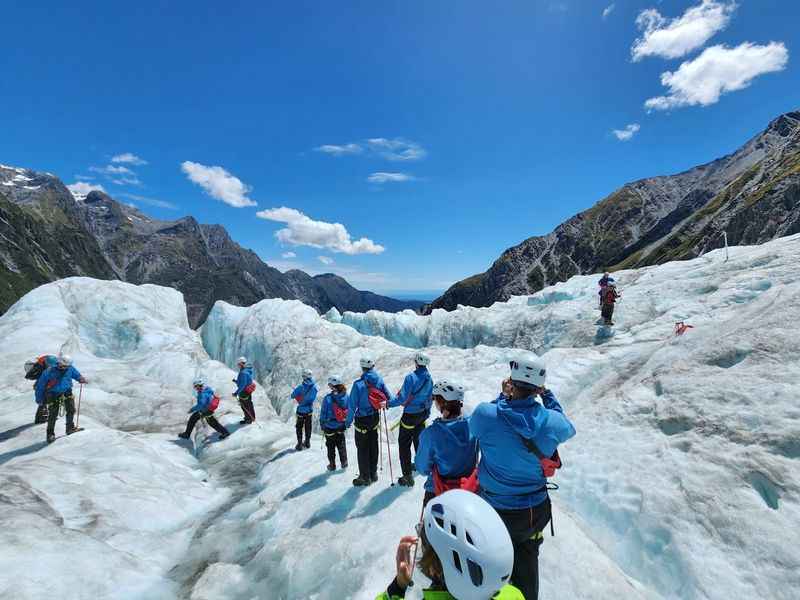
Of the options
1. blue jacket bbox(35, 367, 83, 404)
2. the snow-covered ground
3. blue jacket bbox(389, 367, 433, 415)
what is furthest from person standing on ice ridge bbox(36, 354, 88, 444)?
blue jacket bbox(389, 367, 433, 415)

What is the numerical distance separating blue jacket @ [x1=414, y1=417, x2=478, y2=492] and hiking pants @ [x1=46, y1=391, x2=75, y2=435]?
1416 centimetres

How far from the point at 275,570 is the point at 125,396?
625 inches

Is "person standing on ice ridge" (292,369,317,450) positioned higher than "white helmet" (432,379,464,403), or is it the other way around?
"white helmet" (432,379,464,403)

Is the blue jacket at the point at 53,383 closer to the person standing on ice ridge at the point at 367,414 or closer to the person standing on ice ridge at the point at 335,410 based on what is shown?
the person standing on ice ridge at the point at 335,410

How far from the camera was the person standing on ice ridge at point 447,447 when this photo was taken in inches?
241

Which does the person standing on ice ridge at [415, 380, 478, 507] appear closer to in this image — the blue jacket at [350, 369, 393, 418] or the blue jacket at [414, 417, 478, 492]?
the blue jacket at [414, 417, 478, 492]

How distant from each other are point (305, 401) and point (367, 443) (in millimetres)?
5133

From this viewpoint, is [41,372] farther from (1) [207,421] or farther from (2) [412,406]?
(2) [412,406]

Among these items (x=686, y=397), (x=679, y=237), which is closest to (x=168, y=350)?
(x=686, y=397)

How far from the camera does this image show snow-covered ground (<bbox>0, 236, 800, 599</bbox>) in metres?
6.59

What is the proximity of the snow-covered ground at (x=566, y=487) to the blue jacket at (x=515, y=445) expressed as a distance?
7.84 ft

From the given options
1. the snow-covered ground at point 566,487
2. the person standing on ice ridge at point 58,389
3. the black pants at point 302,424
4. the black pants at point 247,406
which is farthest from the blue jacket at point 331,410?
the person standing on ice ridge at point 58,389

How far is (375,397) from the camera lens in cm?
1030

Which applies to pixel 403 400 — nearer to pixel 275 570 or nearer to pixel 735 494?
pixel 275 570
